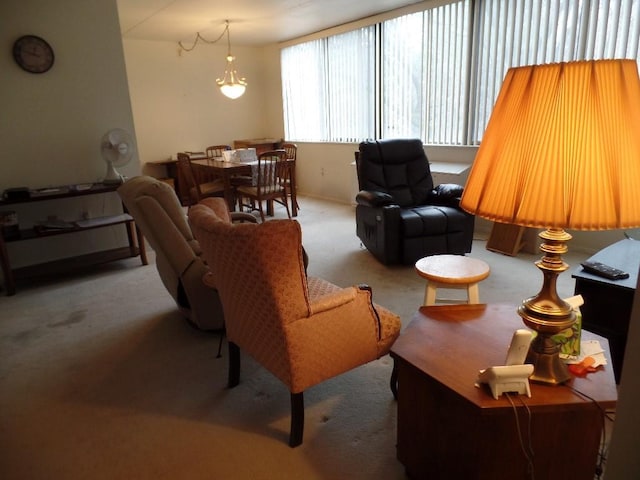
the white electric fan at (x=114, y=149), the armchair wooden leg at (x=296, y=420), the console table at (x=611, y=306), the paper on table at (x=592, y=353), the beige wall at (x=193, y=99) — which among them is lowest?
the armchair wooden leg at (x=296, y=420)

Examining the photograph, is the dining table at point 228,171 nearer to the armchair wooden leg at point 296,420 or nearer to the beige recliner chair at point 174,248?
the beige recliner chair at point 174,248

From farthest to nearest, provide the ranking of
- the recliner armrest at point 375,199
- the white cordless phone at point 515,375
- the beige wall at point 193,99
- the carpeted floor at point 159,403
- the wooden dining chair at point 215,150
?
the wooden dining chair at point 215,150 → the beige wall at point 193,99 → the recliner armrest at point 375,199 → the carpeted floor at point 159,403 → the white cordless phone at point 515,375

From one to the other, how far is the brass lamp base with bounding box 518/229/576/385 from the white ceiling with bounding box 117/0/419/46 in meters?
4.34

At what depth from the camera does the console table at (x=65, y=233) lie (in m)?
3.37

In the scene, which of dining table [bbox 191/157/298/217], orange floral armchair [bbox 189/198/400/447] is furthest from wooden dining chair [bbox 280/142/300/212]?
orange floral armchair [bbox 189/198/400/447]

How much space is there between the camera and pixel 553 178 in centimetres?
96

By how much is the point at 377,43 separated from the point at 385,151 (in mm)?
2272

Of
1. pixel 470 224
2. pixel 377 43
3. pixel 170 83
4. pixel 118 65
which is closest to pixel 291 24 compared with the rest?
pixel 377 43

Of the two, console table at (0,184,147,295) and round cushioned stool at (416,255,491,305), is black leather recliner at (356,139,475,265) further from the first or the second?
console table at (0,184,147,295)

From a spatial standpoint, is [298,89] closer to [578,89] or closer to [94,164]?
[94,164]

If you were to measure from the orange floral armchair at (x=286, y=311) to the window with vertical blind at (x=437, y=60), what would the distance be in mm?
3355

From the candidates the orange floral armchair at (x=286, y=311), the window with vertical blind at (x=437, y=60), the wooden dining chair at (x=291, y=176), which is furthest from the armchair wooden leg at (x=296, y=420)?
the wooden dining chair at (x=291, y=176)

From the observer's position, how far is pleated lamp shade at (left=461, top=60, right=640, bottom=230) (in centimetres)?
93

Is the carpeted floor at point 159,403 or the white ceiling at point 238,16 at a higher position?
the white ceiling at point 238,16
